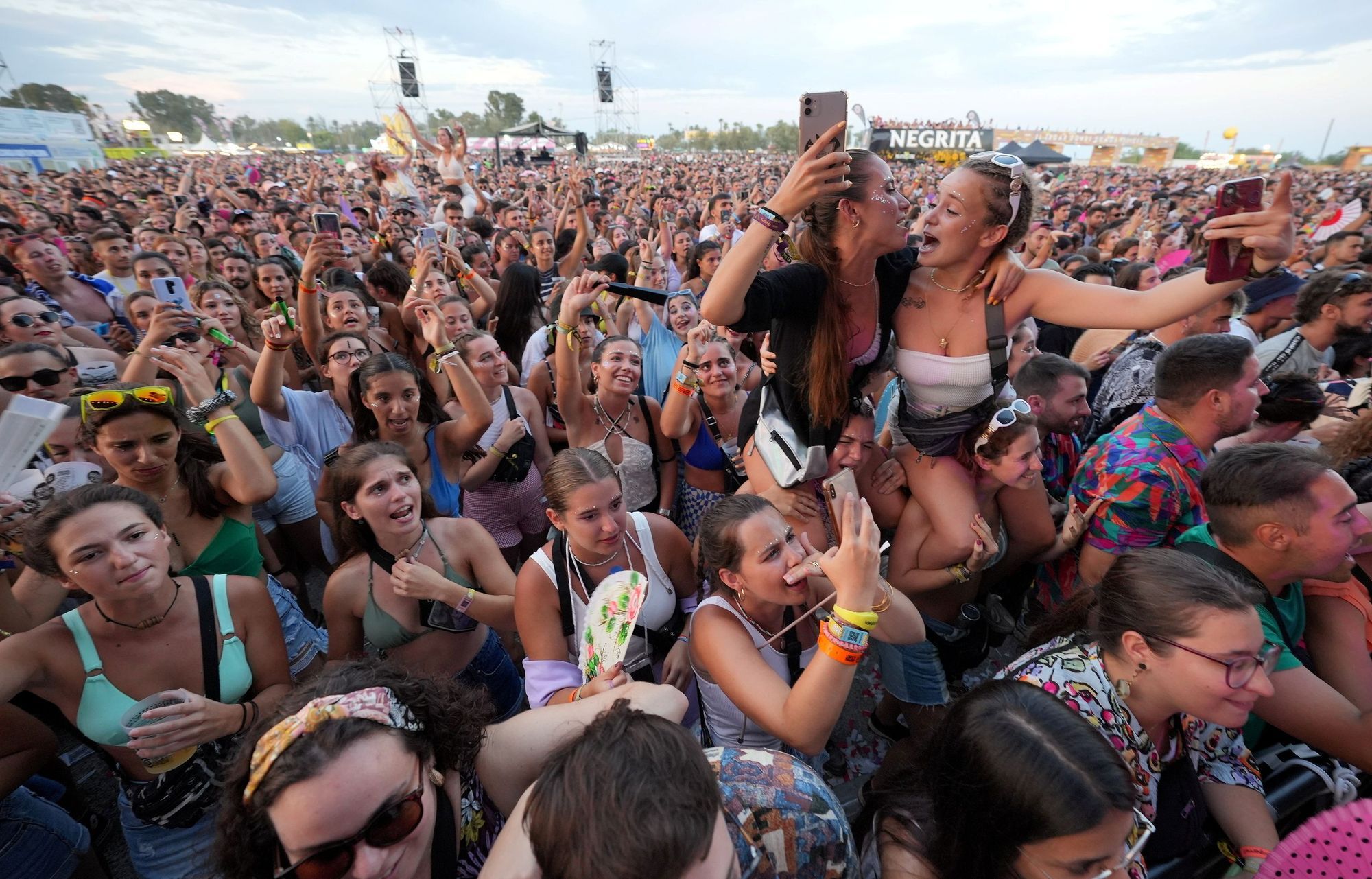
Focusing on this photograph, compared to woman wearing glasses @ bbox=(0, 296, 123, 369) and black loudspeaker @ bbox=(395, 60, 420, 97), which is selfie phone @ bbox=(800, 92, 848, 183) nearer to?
woman wearing glasses @ bbox=(0, 296, 123, 369)

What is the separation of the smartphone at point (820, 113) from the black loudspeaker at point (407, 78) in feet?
114

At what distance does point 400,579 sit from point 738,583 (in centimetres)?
136

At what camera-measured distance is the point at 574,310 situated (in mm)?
3043

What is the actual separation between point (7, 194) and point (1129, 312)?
65.6 ft

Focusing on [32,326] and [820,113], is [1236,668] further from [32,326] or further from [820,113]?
[32,326]

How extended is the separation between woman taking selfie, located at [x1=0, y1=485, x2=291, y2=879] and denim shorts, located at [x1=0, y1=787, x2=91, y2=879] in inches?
13.6

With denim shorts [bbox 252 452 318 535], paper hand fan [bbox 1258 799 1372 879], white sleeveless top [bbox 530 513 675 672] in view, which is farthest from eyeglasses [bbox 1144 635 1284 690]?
denim shorts [bbox 252 452 318 535]

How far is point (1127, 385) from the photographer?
364 cm

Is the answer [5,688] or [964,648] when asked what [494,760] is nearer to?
[5,688]

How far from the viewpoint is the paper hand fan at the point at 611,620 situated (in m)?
1.78

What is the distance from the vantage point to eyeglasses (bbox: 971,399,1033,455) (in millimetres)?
2258

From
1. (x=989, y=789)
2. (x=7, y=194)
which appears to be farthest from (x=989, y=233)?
(x=7, y=194)

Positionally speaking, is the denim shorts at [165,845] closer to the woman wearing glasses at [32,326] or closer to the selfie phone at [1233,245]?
the woman wearing glasses at [32,326]

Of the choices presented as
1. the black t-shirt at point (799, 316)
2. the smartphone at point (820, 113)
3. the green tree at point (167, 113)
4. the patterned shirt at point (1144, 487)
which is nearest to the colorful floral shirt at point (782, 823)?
the black t-shirt at point (799, 316)
